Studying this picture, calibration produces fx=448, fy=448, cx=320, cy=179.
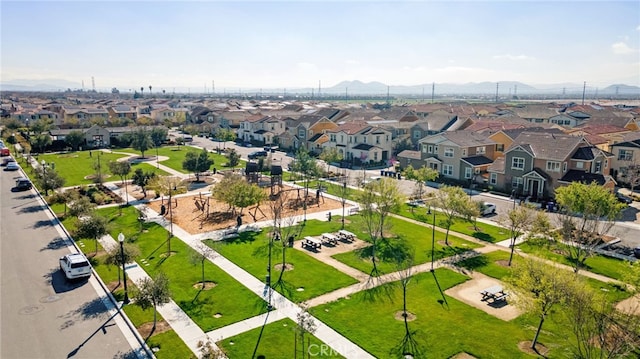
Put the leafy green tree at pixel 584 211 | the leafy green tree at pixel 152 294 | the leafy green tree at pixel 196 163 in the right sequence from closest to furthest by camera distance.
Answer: the leafy green tree at pixel 152 294 → the leafy green tree at pixel 584 211 → the leafy green tree at pixel 196 163

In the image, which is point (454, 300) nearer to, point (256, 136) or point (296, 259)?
point (296, 259)

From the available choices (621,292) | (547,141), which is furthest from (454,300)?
(547,141)

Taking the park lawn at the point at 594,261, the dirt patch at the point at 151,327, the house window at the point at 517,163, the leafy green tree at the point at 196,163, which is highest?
the house window at the point at 517,163

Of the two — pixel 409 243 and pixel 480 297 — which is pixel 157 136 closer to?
pixel 409 243

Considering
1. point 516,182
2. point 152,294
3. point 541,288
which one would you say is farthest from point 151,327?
point 516,182

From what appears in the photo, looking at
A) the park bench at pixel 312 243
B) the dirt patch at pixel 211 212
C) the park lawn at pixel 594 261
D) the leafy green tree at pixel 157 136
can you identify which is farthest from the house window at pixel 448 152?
the leafy green tree at pixel 157 136

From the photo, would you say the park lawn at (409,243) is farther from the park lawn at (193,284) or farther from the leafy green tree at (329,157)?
the leafy green tree at (329,157)

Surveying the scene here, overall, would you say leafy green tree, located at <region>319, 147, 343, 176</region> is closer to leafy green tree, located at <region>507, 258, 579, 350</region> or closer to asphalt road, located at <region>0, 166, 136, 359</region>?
asphalt road, located at <region>0, 166, 136, 359</region>
